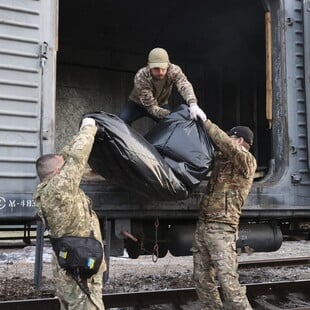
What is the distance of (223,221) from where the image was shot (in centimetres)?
371

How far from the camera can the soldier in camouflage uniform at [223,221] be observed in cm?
360

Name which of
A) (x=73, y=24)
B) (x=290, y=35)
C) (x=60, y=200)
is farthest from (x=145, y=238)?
(x=73, y=24)

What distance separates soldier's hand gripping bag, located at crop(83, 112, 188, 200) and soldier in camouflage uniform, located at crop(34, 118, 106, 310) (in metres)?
0.33

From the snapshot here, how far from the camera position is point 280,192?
15.0 ft

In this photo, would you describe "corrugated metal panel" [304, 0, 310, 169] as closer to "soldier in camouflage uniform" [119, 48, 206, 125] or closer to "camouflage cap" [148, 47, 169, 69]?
"soldier in camouflage uniform" [119, 48, 206, 125]

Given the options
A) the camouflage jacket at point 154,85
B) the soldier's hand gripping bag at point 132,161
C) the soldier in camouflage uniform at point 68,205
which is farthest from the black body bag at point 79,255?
the camouflage jacket at point 154,85

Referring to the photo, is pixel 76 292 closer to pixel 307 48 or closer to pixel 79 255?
pixel 79 255


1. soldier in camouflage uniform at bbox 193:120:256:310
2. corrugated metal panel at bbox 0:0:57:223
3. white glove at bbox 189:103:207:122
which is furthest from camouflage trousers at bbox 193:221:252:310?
corrugated metal panel at bbox 0:0:57:223

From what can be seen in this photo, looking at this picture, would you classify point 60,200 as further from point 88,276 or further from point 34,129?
point 34,129

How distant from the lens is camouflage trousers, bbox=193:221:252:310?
3604 millimetres

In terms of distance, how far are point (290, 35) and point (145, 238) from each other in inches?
97.7

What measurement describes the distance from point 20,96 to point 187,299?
2.60 meters

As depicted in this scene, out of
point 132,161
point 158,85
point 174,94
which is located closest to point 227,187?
point 132,161

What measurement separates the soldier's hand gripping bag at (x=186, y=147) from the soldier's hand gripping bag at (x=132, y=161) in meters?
0.09
